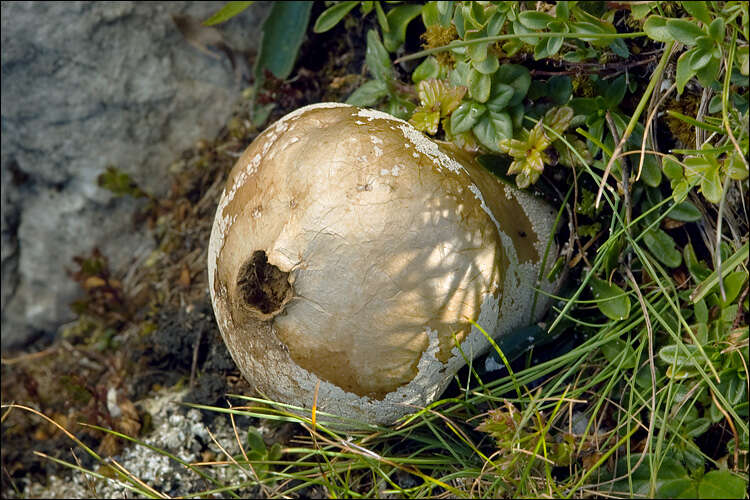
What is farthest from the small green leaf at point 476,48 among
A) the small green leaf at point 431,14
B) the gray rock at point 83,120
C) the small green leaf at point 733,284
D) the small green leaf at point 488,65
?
the gray rock at point 83,120

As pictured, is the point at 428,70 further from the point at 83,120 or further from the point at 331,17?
the point at 83,120

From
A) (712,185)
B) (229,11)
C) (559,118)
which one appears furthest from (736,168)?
(229,11)

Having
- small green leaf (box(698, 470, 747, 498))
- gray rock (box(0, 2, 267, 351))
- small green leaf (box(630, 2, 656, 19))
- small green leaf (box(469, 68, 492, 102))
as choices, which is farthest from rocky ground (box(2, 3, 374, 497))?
small green leaf (box(698, 470, 747, 498))

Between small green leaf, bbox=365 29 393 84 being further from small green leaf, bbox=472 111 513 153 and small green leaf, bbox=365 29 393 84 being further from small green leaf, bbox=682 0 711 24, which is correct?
small green leaf, bbox=682 0 711 24

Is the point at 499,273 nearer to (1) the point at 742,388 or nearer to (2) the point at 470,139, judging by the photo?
(2) the point at 470,139

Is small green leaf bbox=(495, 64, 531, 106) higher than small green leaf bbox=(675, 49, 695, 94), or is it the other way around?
small green leaf bbox=(675, 49, 695, 94)

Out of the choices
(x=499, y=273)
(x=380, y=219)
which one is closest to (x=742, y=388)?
(x=499, y=273)

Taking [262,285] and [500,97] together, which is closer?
[262,285]
